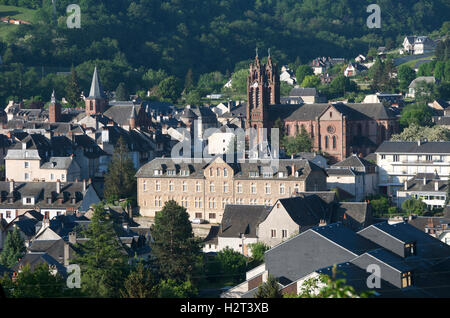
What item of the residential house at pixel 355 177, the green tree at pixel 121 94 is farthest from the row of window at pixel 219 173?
the green tree at pixel 121 94

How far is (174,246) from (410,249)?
361 inches

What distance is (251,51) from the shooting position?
16738 centimetres

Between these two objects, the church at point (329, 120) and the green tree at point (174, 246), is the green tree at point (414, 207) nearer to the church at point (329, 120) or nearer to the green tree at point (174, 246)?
the green tree at point (174, 246)

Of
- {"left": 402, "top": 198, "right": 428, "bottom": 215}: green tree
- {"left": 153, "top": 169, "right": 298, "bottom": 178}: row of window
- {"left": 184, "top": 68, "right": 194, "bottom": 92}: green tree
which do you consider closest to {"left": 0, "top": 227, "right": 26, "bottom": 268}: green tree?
{"left": 153, "top": 169, "right": 298, "bottom": 178}: row of window

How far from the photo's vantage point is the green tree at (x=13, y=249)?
4067cm

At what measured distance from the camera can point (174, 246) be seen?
3916 centimetres

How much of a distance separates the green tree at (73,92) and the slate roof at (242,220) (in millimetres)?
65766

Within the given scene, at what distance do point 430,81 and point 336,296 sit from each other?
108638mm

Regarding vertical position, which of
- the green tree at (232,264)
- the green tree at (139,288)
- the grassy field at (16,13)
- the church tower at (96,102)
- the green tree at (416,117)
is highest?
the grassy field at (16,13)

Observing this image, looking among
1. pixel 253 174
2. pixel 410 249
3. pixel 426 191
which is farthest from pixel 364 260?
pixel 426 191

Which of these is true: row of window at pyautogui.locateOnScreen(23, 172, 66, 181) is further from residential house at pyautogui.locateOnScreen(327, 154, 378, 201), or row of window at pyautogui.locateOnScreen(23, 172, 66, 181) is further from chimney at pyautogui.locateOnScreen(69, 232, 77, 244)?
chimney at pyautogui.locateOnScreen(69, 232, 77, 244)

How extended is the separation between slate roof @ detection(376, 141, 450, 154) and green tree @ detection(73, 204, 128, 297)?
1160 inches

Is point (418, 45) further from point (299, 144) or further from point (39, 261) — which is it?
point (39, 261)
